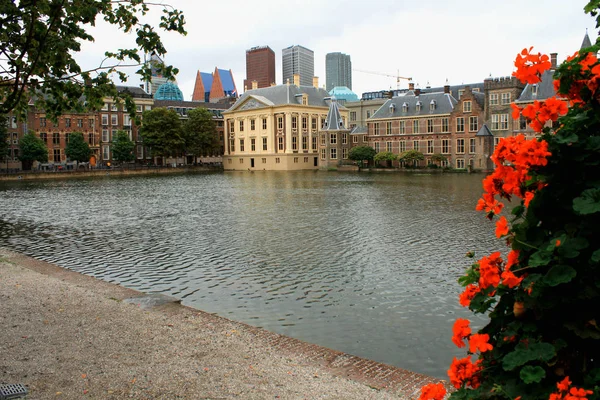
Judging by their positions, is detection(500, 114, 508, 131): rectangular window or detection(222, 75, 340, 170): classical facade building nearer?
detection(500, 114, 508, 131): rectangular window

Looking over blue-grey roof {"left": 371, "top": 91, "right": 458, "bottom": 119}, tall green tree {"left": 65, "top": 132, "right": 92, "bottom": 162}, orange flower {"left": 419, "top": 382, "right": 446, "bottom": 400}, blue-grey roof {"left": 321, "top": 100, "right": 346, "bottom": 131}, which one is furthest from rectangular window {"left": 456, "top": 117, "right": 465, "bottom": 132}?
orange flower {"left": 419, "top": 382, "right": 446, "bottom": 400}

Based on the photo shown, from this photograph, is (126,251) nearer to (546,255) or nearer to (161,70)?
(161,70)

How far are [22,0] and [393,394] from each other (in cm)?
813

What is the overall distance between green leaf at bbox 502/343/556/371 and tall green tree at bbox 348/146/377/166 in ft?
271

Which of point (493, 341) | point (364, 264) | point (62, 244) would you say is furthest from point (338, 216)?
point (493, 341)

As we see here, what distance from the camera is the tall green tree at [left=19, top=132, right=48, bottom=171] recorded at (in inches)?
3418

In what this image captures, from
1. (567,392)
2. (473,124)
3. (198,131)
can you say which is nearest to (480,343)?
(567,392)

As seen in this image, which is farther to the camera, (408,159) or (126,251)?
(408,159)

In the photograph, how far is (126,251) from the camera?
1884 cm

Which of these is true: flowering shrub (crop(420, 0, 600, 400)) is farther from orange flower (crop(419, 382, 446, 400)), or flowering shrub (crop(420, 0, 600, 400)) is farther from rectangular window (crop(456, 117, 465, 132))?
rectangular window (crop(456, 117, 465, 132))

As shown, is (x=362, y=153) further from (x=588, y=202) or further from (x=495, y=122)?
(x=588, y=202)

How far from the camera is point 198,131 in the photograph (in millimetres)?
104250

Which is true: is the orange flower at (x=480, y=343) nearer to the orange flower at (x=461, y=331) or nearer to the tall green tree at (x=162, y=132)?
the orange flower at (x=461, y=331)

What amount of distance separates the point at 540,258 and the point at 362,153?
82.6m
